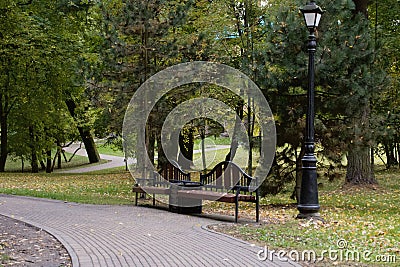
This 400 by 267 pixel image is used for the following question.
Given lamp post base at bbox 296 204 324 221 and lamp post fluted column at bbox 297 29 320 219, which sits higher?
lamp post fluted column at bbox 297 29 320 219

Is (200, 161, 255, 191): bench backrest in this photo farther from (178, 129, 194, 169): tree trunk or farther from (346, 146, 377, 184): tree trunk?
(178, 129, 194, 169): tree trunk

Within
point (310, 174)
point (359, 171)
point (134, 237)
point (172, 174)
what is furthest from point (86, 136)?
point (134, 237)

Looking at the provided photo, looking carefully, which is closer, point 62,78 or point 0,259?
point 0,259

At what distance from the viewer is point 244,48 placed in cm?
2234

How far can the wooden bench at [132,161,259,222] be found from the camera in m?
11.1

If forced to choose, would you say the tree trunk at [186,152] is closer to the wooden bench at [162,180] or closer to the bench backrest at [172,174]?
the wooden bench at [162,180]

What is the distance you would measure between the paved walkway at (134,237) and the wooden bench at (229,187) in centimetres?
50

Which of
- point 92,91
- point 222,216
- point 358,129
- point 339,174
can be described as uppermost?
point 92,91

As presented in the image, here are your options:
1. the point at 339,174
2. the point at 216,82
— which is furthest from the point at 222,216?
the point at 216,82

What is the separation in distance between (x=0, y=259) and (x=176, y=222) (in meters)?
4.48

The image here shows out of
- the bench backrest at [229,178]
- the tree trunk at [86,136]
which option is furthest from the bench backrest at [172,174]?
the tree trunk at [86,136]

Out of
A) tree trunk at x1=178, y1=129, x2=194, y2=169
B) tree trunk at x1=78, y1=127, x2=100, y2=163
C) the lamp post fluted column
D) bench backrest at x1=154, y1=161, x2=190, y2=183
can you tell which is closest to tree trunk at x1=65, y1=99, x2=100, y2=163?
tree trunk at x1=78, y1=127, x2=100, y2=163

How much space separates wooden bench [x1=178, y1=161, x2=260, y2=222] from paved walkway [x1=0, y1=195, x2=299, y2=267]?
497mm

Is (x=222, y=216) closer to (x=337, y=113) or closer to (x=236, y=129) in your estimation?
(x=337, y=113)
